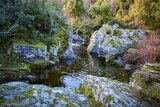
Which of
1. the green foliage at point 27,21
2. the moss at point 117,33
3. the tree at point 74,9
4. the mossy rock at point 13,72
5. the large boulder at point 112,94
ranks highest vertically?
the tree at point 74,9

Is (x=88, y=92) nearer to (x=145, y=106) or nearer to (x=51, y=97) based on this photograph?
(x=145, y=106)

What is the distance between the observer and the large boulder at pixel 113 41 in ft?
116

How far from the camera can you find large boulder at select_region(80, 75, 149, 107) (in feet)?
37.9

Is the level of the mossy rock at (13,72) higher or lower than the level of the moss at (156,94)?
lower

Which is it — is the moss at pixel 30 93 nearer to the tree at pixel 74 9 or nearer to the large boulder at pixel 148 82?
the large boulder at pixel 148 82

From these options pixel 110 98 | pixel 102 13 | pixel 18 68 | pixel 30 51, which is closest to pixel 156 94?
pixel 110 98

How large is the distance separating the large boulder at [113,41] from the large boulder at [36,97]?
79.9 ft

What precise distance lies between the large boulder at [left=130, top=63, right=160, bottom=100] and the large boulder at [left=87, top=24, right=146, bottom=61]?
19083 mm

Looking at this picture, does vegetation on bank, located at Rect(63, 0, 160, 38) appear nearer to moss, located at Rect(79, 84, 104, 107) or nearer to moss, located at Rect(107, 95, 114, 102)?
moss, located at Rect(79, 84, 104, 107)

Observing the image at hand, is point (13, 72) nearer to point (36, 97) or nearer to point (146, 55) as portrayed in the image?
point (36, 97)

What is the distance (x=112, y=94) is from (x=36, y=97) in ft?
15.8

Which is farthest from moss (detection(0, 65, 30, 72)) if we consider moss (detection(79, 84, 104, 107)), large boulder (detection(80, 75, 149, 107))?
large boulder (detection(80, 75, 149, 107))

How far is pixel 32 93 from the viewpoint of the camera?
373 inches

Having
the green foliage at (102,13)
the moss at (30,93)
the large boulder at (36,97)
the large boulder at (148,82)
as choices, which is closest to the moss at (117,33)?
the green foliage at (102,13)
